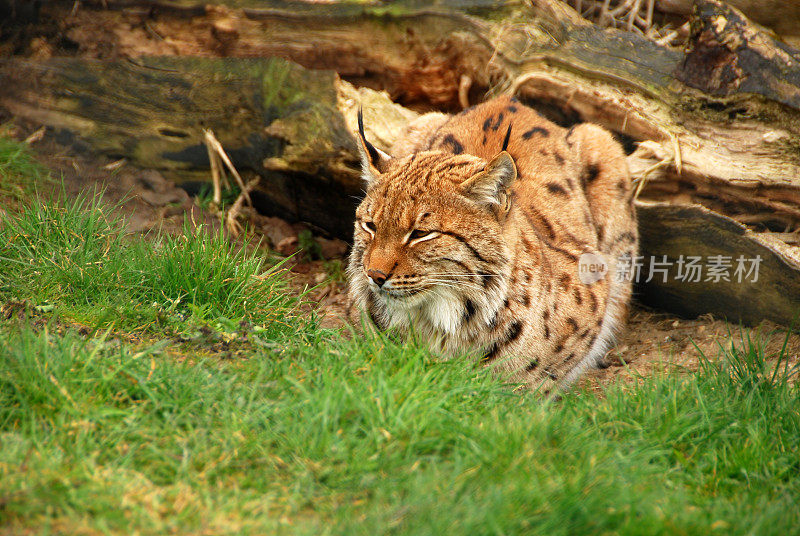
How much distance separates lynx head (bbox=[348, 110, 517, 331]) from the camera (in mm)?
4445

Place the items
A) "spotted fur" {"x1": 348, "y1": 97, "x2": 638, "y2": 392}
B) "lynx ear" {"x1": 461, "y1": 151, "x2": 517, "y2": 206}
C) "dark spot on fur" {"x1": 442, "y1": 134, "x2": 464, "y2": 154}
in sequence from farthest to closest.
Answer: "dark spot on fur" {"x1": 442, "y1": 134, "x2": 464, "y2": 154}
"spotted fur" {"x1": 348, "y1": 97, "x2": 638, "y2": 392}
"lynx ear" {"x1": 461, "y1": 151, "x2": 517, "y2": 206}

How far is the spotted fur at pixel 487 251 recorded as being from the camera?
449cm

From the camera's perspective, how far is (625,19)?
25.3 ft

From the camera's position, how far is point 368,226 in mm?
4703

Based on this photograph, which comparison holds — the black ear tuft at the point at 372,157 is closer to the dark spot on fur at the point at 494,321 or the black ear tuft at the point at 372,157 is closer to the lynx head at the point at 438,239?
the lynx head at the point at 438,239

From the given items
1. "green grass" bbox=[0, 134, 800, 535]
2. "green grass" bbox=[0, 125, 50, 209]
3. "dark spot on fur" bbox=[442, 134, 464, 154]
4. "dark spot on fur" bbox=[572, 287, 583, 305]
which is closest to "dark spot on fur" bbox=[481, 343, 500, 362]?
"green grass" bbox=[0, 134, 800, 535]

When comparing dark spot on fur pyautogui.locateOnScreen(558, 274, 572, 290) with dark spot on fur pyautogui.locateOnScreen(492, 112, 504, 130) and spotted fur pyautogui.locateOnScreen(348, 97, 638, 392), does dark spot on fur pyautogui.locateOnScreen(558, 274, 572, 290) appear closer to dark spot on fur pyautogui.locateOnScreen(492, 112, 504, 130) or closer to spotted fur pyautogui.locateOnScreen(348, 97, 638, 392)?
spotted fur pyautogui.locateOnScreen(348, 97, 638, 392)

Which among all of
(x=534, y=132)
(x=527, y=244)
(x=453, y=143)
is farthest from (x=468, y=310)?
(x=534, y=132)

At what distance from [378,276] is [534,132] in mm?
2199

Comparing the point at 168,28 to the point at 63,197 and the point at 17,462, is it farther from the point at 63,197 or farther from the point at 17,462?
the point at 17,462

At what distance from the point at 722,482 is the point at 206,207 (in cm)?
476

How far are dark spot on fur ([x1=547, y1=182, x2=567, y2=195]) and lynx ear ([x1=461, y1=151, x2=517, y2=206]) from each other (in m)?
1.32

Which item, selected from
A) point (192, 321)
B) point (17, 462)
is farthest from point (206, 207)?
point (17, 462)

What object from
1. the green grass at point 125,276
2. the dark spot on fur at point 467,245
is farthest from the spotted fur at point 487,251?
the green grass at point 125,276
